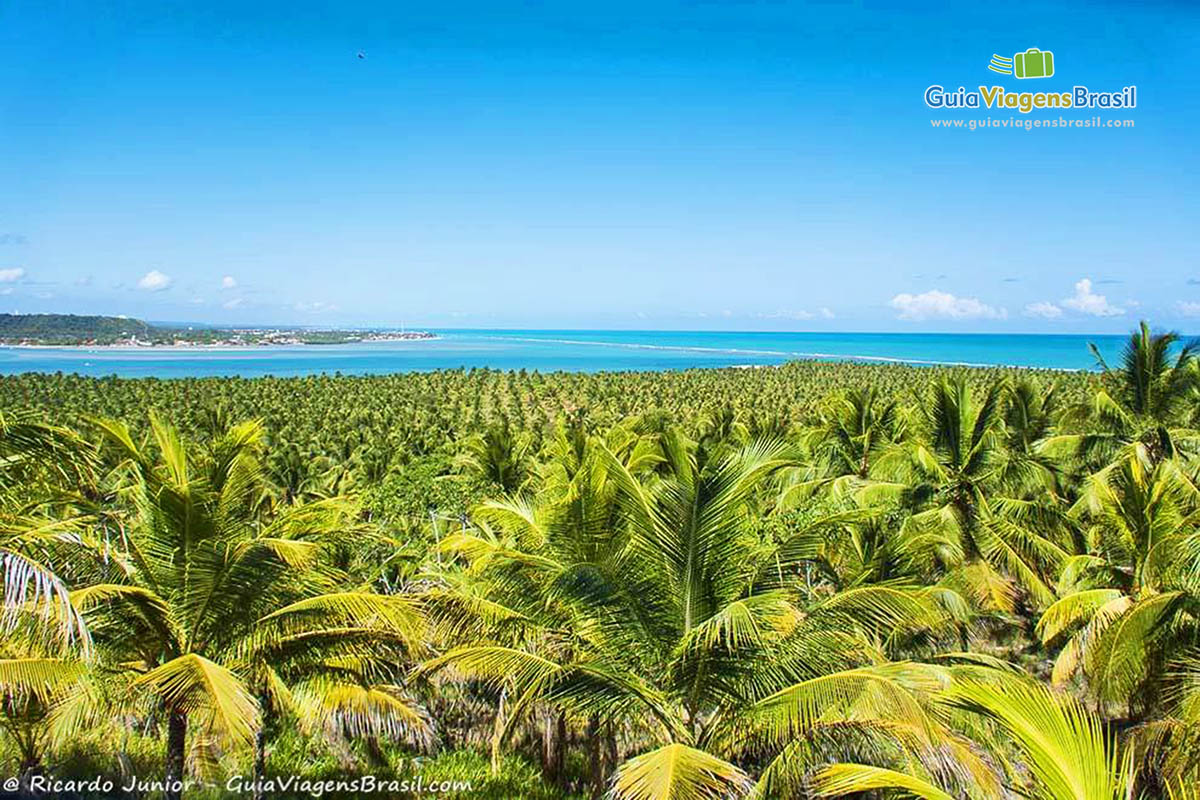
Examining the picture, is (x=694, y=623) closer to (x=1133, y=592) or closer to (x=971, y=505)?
(x=1133, y=592)

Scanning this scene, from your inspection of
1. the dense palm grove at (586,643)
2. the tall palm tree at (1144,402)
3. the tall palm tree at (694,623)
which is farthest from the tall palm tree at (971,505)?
the tall palm tree at (694,623)

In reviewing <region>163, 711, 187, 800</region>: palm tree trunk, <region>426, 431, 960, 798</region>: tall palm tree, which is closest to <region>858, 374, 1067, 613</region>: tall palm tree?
<region>426, 431, 960, 798</region>: tall palm tree

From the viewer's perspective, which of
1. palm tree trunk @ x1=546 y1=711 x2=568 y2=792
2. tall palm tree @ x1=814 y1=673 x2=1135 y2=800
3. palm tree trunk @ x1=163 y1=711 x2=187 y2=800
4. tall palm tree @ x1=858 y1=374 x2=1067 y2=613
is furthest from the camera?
tall palm tree @ x1=858 y1=374 x2=1067 y2=613

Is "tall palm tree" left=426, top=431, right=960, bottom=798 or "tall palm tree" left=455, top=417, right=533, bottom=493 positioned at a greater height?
"tall palm tree" left=426, top=431, right=960, bottom=798

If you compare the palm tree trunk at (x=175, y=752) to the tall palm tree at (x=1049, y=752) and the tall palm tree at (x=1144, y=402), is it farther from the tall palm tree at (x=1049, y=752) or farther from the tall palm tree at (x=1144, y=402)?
the tall palm tree at (x=1144, y=402)

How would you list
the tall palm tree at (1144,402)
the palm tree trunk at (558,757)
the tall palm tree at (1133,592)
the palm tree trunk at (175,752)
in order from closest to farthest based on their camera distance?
the palm tree trunk at (175,752) → the tall palm tree at (1133,592) → the palm tree trunk at (558,757) → the tall palm tree at (1144,402)

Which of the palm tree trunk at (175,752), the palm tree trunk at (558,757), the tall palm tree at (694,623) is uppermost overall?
the tall palm tree at (694,623)

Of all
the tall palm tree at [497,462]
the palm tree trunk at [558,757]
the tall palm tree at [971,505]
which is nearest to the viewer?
the palm tree trunk at [558,757]

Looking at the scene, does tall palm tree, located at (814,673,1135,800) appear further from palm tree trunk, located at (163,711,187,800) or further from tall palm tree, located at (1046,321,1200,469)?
tall palm tree, located at (1046,321,1200,469)

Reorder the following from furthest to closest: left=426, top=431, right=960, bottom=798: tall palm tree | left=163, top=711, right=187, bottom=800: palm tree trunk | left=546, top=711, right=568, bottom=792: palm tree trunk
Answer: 1. left=546, top=711, right=568, bottom=792: palm tree trunk
2. left=163, top=711, right=187, bottom=800: palm tree trunk
3. left=426, top=431, right=960, bottom=798: tall palm tree

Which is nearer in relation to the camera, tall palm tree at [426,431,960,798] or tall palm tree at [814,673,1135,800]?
tall palm tree at [814,673,1135,800]

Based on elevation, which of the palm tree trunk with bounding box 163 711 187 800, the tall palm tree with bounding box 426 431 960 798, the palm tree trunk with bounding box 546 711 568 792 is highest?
the tall palm tree with bounding box 426 431 960 798

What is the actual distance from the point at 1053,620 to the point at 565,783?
8.63 m

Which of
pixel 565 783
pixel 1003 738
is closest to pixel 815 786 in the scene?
pixel 1003 738
